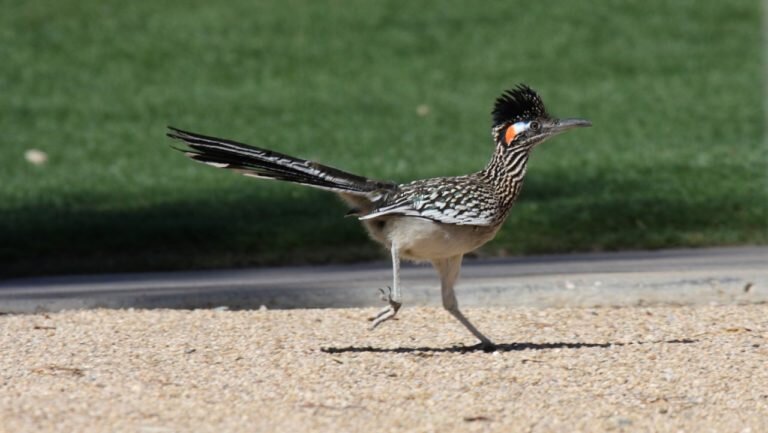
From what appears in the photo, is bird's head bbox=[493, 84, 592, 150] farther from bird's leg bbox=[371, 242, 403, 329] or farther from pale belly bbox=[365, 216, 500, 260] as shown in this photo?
bird's leg bbox=[371, 242, 403, 329]

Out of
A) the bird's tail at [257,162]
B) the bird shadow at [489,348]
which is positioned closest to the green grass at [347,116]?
the bird shadow at [489,348]

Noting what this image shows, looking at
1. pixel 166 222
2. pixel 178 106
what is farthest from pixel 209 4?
pixel 166 222

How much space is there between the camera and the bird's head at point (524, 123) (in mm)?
7625

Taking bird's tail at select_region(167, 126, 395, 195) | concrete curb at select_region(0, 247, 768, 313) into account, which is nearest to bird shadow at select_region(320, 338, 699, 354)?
bird's tail at select_region(167, 126, 395, 195)

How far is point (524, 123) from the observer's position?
763cm

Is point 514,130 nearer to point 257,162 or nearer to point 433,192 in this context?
point 433,192

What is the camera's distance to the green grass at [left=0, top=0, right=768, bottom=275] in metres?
12.1

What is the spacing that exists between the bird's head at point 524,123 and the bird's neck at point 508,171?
0.12ft

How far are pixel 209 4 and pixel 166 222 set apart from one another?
12262mm

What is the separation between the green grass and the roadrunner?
3946mm

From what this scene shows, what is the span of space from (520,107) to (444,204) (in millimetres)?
778

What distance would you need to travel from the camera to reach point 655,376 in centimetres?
700

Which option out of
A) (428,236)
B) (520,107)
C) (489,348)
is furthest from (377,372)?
(520,107)

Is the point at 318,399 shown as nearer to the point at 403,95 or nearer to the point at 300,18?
the point at 403,95
